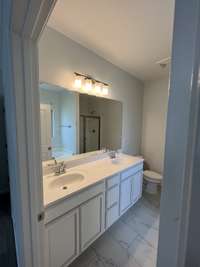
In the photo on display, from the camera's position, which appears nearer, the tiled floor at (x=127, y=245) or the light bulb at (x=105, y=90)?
the tiled floor at (x=127, y=245)

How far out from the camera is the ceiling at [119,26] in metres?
1.23

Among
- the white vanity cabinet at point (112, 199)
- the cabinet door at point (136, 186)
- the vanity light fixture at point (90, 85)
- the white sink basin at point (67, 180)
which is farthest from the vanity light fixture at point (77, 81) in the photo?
the cabinet door at point (136, 186)

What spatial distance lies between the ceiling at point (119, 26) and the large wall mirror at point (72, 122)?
2.11 feet

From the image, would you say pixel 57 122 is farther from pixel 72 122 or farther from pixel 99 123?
pixel 99 123

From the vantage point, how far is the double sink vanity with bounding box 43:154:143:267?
1.18 m

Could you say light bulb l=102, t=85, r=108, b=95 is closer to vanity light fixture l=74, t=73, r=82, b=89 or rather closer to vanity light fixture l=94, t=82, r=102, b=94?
vanity light fixture l=94, t=82, r=102, b=94

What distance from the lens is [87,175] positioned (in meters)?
1.68

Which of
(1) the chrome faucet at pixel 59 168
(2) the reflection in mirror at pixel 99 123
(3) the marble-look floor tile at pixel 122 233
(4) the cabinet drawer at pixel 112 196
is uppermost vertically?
(2) the reflection in mirror at pixel 99 123

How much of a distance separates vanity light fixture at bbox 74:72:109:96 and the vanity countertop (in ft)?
3.45

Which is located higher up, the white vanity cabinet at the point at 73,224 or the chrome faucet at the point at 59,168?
the chrome faucet at the point at 59,168

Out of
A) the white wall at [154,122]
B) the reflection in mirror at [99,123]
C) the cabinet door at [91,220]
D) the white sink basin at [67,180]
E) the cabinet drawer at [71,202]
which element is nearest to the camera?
the cabinet drawer at [71,202]

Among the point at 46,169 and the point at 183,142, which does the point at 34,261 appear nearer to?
the point at 46,169

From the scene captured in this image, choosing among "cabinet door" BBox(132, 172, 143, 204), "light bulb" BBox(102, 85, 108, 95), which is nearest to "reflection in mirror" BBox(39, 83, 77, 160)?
"light bulb" BBox(102, 85, 108, 95)

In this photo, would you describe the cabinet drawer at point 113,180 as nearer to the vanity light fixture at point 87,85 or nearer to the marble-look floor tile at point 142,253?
the marble-look floor tile at point 142,253
